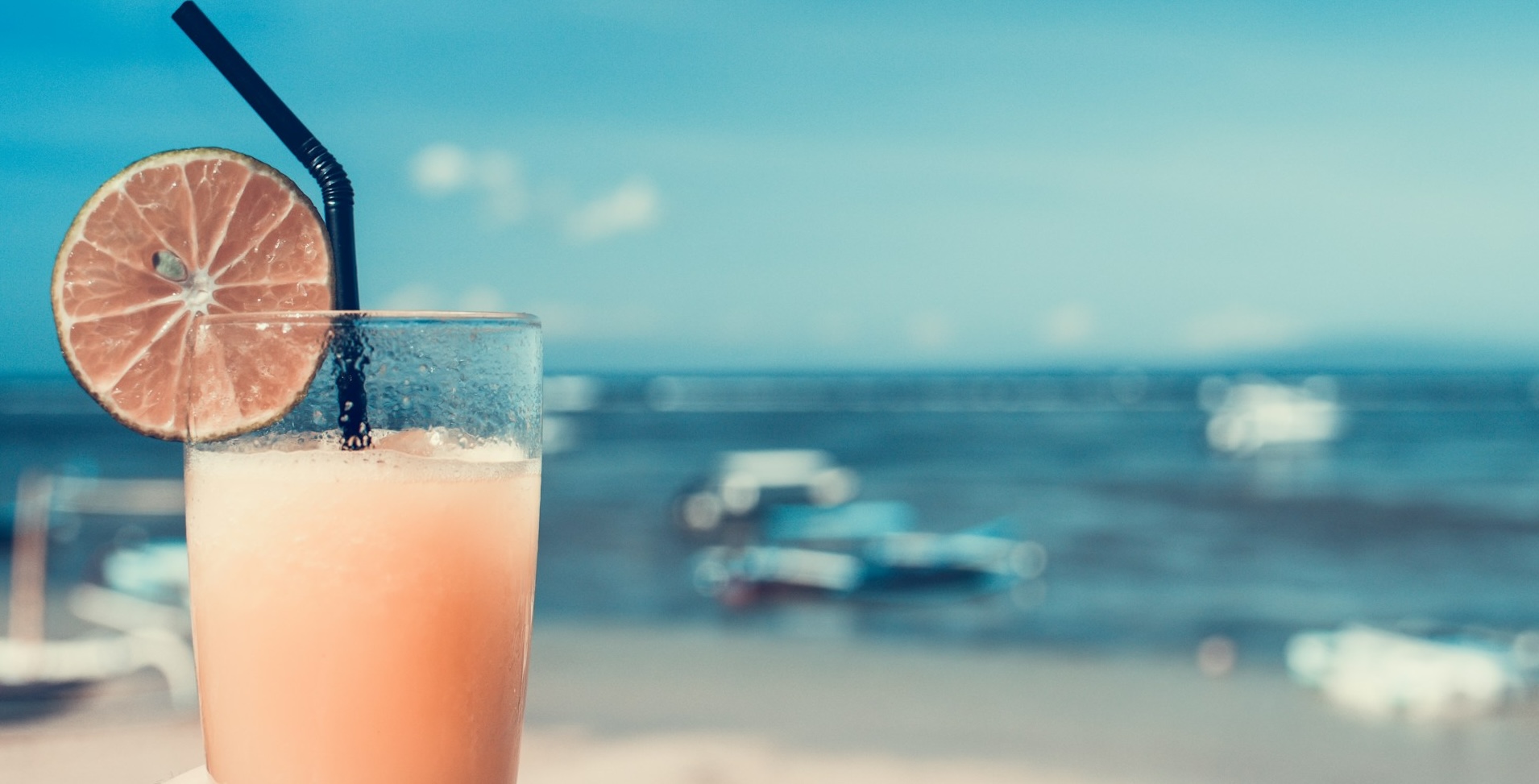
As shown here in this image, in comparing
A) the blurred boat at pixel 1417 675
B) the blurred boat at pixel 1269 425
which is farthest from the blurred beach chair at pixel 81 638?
the blurred boat at pixel 1269 425

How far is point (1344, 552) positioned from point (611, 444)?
90.9 ft

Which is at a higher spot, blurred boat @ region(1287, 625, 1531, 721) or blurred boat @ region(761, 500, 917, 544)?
blurred boat @ region(761, 500, 917, 544)

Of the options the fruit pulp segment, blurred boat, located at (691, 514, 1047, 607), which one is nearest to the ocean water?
blurred boat, located at (691, 514, 1047, 607)

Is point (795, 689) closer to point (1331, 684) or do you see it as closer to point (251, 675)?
point (1331, 684)

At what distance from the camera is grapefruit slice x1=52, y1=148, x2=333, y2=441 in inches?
55.2

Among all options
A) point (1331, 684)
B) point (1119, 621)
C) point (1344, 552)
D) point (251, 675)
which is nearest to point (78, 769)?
point (251, 675)

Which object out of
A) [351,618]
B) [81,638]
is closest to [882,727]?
[81,638]

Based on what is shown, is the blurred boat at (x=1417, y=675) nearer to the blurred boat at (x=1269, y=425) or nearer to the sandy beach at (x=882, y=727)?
the sandy beach at (x=882, y=727)

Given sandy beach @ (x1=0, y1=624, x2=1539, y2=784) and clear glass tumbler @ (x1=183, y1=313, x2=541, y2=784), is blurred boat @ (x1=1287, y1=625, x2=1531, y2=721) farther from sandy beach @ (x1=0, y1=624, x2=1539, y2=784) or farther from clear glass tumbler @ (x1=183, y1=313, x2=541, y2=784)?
clear glass tumbler @ (x1=183, y1=313, x2=541, y2=784)

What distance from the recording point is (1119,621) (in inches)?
536

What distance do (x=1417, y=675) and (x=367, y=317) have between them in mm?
9868

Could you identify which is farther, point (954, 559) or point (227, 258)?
point (954, 559)

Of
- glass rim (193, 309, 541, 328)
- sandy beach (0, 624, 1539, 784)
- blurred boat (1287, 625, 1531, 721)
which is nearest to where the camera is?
glass rim (193, 309, 541, 328)

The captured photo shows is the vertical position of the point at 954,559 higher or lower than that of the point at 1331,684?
higher
